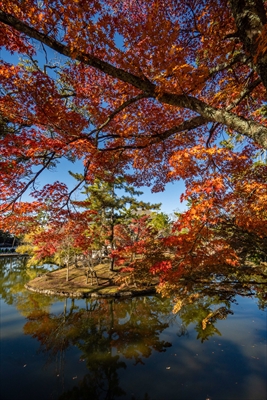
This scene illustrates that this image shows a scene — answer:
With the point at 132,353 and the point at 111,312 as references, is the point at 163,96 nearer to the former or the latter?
the point at 132,353

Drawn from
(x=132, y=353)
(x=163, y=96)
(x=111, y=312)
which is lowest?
(x=132, y=353)

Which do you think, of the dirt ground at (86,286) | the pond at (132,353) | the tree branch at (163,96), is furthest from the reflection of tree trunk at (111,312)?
the tree branch at (163,96)

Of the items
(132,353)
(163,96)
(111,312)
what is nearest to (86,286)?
(111,312)

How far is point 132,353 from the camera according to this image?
615 cm

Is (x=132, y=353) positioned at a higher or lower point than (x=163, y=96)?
lower

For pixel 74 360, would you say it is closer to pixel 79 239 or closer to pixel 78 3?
pixel 79 239

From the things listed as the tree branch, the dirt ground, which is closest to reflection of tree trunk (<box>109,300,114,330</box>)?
the dirt ground

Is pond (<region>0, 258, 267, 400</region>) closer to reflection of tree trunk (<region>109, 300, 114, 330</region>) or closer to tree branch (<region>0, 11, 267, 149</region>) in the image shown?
reflection of tree trunk (<region>109, 300, 114, 330</region>)

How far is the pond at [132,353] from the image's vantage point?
4551mm

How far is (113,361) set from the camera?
579 cm

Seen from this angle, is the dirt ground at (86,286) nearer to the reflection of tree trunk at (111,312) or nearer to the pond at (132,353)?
the reflection of tree trunk at (111,312)

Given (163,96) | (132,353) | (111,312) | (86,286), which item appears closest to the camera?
(163,96)

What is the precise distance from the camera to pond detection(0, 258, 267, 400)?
4.55 metres

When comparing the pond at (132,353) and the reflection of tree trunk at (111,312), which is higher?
the reflection of tree trunk at (111,312)
